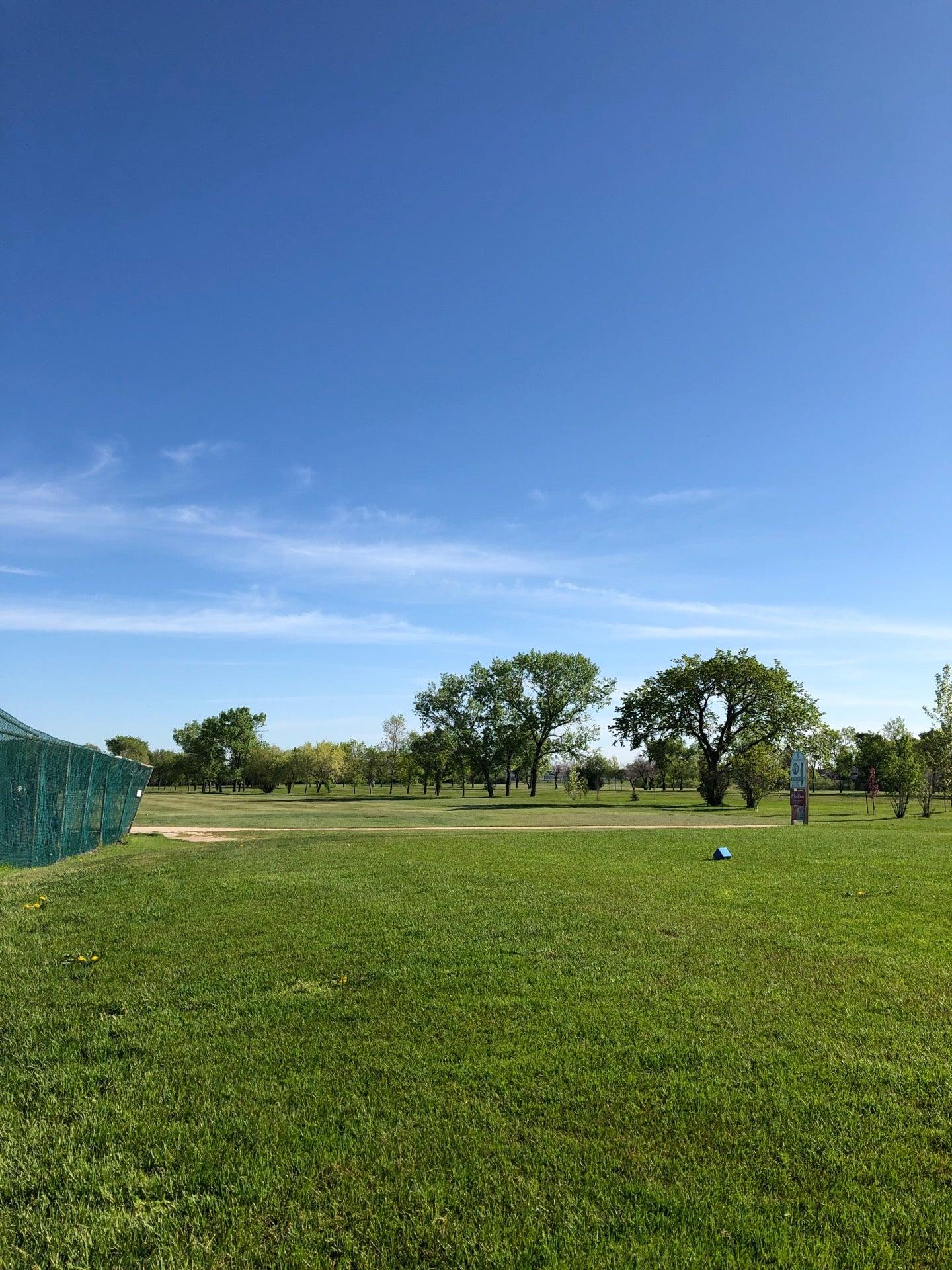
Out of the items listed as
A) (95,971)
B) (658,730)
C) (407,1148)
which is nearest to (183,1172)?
(407,1148)

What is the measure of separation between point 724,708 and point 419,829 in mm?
33134

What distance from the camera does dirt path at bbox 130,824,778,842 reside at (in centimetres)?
2292

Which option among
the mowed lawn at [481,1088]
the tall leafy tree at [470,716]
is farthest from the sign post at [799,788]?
the tall leafy tree at [470,716]

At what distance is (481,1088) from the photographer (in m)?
4.21

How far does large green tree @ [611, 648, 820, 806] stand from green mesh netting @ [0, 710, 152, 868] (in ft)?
133

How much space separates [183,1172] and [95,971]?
372cm

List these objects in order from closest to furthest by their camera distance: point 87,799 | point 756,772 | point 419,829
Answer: point 87,799 < point 419,829 < point 756,772

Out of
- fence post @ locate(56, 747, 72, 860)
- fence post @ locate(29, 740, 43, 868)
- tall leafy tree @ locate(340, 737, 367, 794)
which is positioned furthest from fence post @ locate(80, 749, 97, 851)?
tall leafy tree @ locate(340, 737, 367, 794)

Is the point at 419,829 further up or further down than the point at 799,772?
further down

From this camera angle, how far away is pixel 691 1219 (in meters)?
3.09

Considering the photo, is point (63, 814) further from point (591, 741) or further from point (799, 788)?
point (591, 741)

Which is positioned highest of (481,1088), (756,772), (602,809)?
(756,772)

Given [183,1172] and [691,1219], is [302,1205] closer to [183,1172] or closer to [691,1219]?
[183,1172]

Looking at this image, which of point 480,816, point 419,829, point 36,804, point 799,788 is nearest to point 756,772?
point 480,816
